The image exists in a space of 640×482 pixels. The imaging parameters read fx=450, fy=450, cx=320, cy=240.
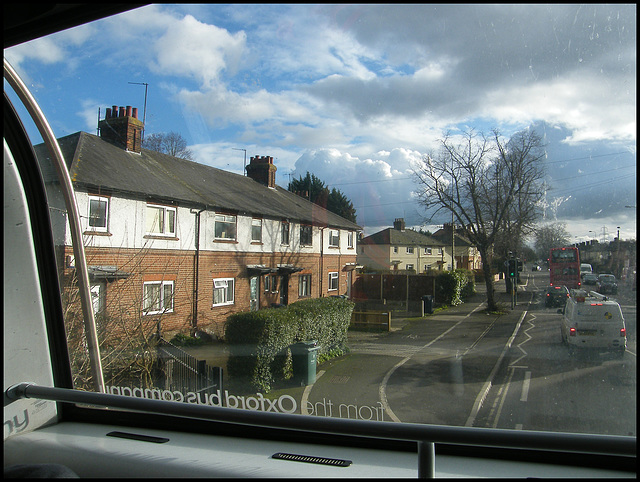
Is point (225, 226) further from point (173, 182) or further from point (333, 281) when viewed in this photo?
point (333, 281)

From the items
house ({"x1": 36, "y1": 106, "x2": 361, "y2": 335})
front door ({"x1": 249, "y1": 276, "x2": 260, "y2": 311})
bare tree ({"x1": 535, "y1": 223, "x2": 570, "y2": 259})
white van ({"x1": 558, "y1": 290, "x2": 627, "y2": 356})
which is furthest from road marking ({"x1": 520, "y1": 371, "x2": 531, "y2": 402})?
front door ({"x1": 249, "y1": 276, "x2": 260, "y2": 311})

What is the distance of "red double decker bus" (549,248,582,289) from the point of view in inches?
90.0

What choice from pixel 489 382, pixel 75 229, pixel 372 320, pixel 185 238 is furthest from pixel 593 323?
pixel 75 229

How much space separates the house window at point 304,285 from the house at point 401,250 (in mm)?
507

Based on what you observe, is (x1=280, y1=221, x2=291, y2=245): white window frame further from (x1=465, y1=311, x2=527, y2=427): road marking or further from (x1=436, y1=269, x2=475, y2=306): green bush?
(x1=465, y1=311, x2=527, y2=427): road marking

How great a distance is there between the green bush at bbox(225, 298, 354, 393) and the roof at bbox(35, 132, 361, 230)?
658 millimetres

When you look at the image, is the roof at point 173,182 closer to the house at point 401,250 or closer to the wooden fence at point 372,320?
the house at point 401,250

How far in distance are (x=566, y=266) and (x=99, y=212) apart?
3.14 m

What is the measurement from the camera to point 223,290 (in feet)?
11.2

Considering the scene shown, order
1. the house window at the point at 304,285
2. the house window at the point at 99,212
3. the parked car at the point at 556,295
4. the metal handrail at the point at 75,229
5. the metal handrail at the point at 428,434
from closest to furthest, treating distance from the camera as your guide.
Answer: the metal handrail at the point at 428,434
the parked car at the point at 556,295
the metal handrail at the point at 75,229
the house window at the point at 99,212
the house window at the point at 304,285

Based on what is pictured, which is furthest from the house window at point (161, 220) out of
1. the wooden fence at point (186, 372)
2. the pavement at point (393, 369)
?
the pavement at point (393, 369)

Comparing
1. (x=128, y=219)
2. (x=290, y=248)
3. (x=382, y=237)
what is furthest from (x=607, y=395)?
(x=128, y=219)

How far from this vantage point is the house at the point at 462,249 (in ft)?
9.20

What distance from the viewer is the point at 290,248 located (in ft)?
11.4
